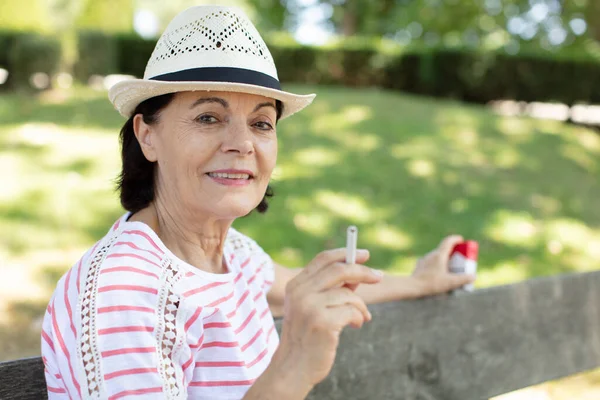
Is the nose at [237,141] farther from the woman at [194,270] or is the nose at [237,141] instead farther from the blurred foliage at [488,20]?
the blurred foliage at [488,20]

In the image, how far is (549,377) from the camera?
274cm

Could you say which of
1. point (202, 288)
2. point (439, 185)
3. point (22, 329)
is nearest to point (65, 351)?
point (202, 288)

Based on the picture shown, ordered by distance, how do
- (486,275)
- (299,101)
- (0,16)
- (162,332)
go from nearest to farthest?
(162,332), (299,101), (486,275), (0,16)

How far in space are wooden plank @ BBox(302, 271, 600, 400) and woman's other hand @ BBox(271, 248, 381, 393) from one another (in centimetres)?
77

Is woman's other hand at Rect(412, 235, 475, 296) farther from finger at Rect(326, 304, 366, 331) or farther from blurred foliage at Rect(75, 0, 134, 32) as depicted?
blurred foliage at Rect(75, 0, 134, 32)

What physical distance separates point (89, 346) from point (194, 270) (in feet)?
1.09

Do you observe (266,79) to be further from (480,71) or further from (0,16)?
(480,71)

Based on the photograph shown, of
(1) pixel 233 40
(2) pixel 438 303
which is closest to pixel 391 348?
(2) pixel 438 303

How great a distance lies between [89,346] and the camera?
1.49m

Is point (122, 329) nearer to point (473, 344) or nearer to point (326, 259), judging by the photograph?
point (326, 259)

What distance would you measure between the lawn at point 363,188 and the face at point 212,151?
198 cm

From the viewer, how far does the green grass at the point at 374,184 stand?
19.5 feet

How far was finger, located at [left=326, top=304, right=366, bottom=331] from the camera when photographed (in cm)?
142

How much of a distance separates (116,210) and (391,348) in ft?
13.9
